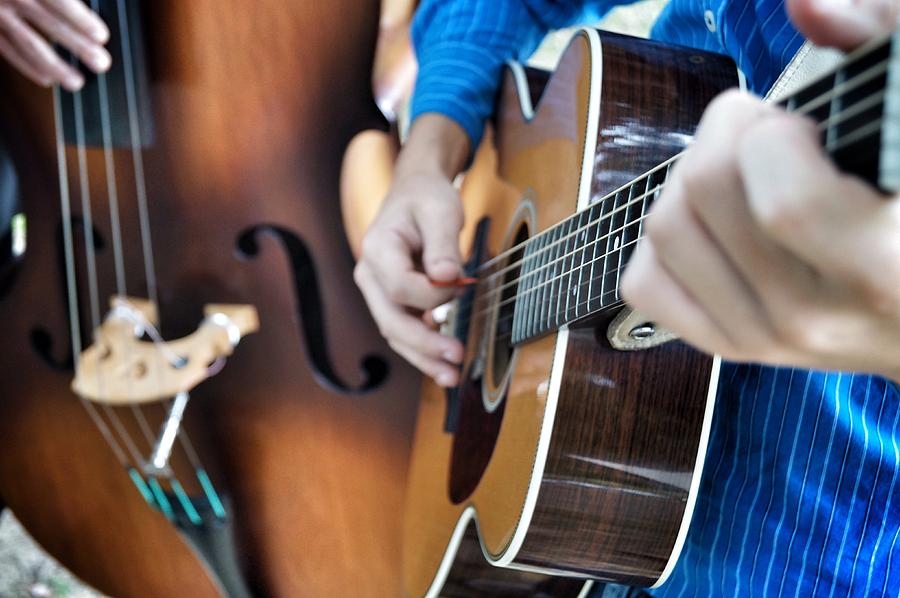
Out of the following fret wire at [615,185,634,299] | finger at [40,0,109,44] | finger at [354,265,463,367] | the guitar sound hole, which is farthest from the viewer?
finger at [40,0,109,44]

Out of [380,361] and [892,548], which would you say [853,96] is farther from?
[380,361]

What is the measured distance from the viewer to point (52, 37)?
0.96m

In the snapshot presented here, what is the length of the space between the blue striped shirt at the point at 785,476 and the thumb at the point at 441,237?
0.93ft

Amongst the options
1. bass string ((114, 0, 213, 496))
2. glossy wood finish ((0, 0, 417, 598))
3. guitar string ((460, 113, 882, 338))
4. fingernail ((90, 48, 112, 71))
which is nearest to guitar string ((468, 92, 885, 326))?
guitar string ((460, 113, 882, 338))

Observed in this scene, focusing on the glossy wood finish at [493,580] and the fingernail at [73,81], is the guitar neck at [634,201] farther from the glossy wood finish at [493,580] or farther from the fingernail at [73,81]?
the fingernail at [73,81]

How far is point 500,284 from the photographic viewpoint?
0.75 m

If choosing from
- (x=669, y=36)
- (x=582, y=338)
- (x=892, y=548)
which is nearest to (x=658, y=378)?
(x=582, y=338)

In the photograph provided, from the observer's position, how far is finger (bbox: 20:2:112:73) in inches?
37.0

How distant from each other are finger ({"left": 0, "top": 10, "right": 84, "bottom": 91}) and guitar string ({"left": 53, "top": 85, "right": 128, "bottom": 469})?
42 mm

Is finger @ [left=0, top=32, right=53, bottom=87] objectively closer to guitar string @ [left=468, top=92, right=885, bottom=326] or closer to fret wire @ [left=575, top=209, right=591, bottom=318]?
guitar string @ [left=468, top=92, right=885, bottom=326]

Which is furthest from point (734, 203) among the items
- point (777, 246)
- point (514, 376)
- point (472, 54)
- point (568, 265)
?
point (472, 54)

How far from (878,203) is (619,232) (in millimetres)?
246

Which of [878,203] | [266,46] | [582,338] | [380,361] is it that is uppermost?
[266,46]

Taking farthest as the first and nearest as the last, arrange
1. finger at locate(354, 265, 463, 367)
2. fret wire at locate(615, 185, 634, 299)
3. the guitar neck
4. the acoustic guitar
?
finger at locate(354, 265, 463, 367)
the acoustic guitar
fret wire at locate(615, 185, 634, 299)
the guitar neck
